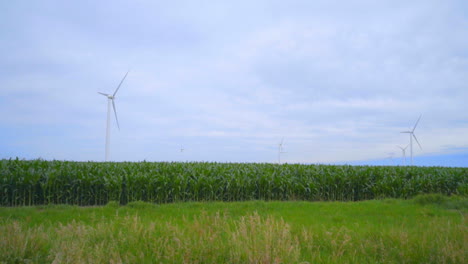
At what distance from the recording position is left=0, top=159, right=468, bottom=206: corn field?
13.7 metres

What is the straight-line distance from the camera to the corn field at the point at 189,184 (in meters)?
13.7

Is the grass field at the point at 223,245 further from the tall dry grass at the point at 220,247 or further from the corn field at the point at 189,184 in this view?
the corn field at the point at 189,184

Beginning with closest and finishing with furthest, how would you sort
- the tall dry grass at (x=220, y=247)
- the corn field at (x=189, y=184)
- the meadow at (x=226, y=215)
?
1. the tall dry grass at (x=220, y=247)
2. the meadow at (x=226, y=215)
3. the corn field at (x=189, y=184)

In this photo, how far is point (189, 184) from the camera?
14.6 meters

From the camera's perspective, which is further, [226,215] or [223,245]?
[226,215]

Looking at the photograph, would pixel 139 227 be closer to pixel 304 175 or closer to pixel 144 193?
pixel 144 193

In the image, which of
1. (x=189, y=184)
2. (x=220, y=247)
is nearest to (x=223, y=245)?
(x=220, y=247)

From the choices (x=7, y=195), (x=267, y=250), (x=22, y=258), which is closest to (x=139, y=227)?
(x=22, y=258)

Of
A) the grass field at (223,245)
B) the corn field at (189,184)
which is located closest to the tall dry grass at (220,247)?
the grass field at (223,245)

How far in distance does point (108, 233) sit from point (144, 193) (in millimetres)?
7876

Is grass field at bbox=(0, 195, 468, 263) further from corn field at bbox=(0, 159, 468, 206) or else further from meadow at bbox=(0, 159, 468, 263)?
corn field at bbox=(0, 159, 468, 206)

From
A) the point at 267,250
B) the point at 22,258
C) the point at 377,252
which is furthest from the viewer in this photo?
the point at 377,252

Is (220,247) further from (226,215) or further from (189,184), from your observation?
(189,184)

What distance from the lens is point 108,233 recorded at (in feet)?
21.3
